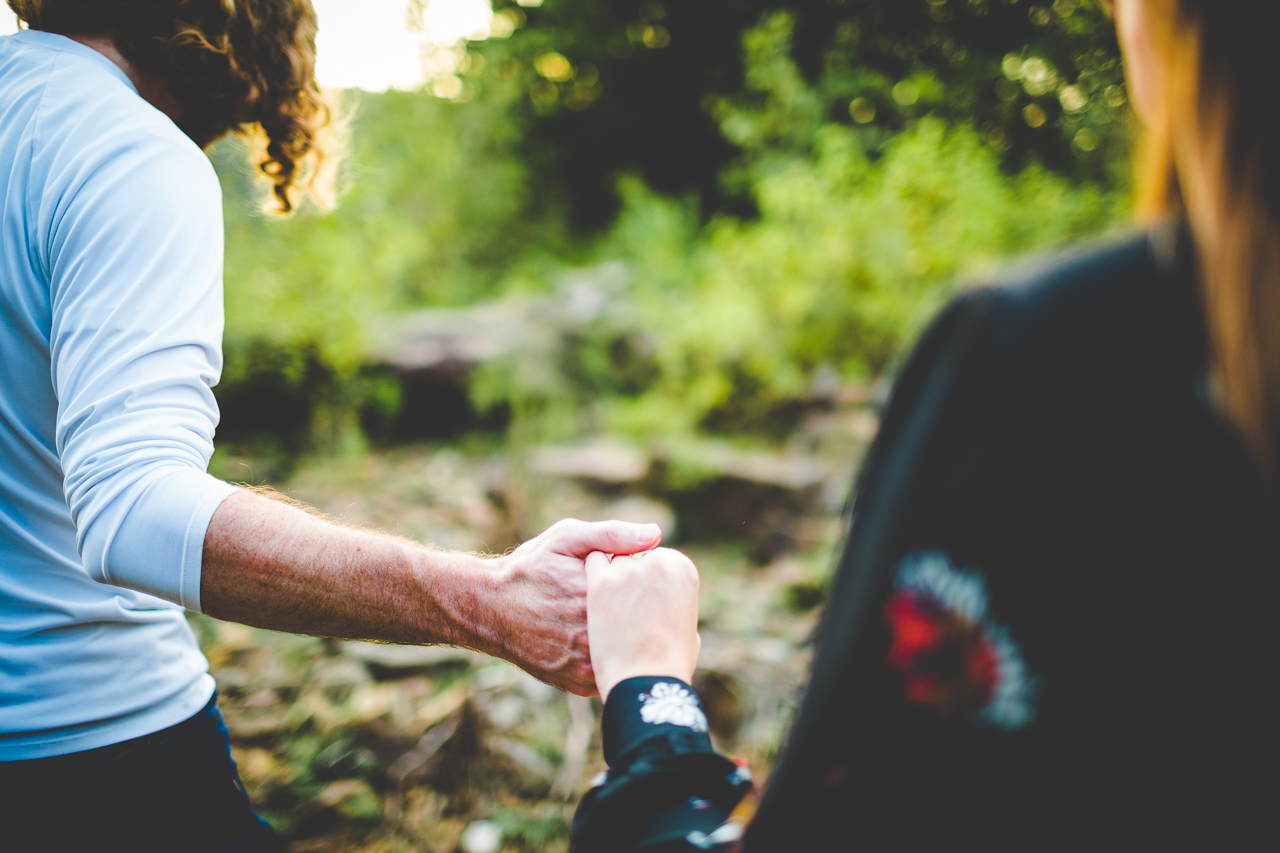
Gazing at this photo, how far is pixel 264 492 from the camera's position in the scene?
41.9 inches

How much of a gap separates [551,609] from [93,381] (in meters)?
0.75

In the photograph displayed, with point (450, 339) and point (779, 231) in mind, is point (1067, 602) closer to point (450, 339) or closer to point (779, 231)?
point (779, 231)

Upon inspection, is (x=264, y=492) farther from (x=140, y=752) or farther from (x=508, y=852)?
(x=508, y=852)

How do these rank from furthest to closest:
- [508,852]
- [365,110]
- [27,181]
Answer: [365,110] < [508,852] < [27,181]

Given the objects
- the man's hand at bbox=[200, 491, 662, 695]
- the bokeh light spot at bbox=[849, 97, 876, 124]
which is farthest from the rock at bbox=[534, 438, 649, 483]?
the bokeh light spot at bbox=[849, 97, 876, 124]

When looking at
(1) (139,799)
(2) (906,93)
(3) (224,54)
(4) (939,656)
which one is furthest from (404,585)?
(2) (906,93)

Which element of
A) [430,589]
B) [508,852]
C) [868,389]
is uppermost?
[430,589]

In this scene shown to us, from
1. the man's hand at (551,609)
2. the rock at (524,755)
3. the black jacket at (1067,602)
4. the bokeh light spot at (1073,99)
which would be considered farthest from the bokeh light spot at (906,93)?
the black jacket at (1067,602)

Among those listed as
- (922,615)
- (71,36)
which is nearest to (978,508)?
(922,615)

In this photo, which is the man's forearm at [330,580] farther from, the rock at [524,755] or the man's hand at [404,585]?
the rock at [524,755]

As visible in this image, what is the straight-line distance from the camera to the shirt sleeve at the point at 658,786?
67 cm

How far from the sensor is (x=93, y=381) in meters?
0.86

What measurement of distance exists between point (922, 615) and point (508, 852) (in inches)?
95.4

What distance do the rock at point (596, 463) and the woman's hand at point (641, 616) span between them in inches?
184
